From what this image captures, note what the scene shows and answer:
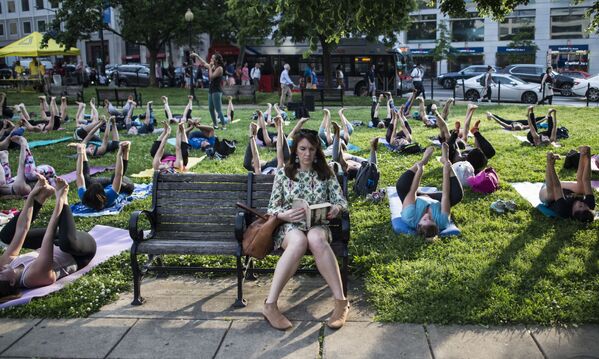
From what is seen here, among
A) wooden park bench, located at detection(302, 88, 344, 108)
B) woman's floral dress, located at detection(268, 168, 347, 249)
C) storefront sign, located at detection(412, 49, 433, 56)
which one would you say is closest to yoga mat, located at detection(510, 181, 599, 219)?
woman's floral dress, located at detection(268, 168, 347, 249)

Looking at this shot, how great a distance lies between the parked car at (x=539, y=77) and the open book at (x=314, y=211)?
27384 mm

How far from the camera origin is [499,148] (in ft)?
39.5

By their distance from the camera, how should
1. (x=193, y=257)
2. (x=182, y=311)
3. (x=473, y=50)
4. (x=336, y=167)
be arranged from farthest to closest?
(x=473, y=50) → (x=336, y=167) → (x=193, y=257) → (x=182, y=311)

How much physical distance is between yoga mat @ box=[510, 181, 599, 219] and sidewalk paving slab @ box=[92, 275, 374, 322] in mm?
3100

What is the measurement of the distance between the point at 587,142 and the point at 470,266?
851cm

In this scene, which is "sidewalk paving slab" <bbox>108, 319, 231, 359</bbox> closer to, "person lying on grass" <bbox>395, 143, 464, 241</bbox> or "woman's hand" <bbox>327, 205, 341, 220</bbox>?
"woman's hand" <bbox>327, 205, 341, 220</bbox>

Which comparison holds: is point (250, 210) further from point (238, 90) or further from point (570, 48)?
point (570, 48)

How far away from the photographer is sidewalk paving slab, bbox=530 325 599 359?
398cm

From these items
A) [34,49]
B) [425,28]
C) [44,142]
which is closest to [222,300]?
[44,142]

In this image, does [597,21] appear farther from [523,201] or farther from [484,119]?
[484,119]

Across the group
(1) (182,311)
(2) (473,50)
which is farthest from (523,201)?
(2) (473,50)

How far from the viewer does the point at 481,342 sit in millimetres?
4191

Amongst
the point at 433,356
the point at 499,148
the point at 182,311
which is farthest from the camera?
the point at 499,148

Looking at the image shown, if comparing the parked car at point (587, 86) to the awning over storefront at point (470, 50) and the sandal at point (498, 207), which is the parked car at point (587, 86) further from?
the awning over storefront at point (470, 50)
